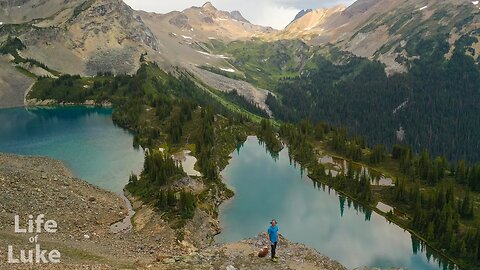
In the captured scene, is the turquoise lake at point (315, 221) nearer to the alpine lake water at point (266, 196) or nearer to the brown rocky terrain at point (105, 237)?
the alpine lake water at point (266, 196)

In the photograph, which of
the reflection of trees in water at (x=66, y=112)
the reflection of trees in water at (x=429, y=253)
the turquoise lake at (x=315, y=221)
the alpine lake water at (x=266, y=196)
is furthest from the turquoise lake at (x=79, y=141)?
the reflection of trees in water at (x=429, y=253)

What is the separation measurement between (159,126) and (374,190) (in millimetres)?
63594

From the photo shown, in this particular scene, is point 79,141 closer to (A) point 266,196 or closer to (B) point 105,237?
(A) point 266,196

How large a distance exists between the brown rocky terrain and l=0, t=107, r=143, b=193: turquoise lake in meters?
12.8

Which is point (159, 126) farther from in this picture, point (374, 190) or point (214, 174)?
point (374, 190)

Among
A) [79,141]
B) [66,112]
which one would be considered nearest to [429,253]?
[79,141]

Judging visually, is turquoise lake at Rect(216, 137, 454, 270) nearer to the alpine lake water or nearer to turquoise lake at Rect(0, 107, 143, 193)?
the alpine lake water

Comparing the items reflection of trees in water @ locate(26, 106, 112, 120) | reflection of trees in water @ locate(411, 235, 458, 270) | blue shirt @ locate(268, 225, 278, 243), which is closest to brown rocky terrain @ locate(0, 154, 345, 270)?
blue shirt @ locate(268, 225, 278, 243)

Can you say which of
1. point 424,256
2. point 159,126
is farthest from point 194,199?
point 159,126

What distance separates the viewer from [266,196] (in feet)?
277

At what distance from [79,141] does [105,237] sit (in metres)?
68.4

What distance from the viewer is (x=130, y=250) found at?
4831 cm

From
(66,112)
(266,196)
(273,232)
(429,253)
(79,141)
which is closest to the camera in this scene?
(273,232)

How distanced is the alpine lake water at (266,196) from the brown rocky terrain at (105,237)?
9125 mm
